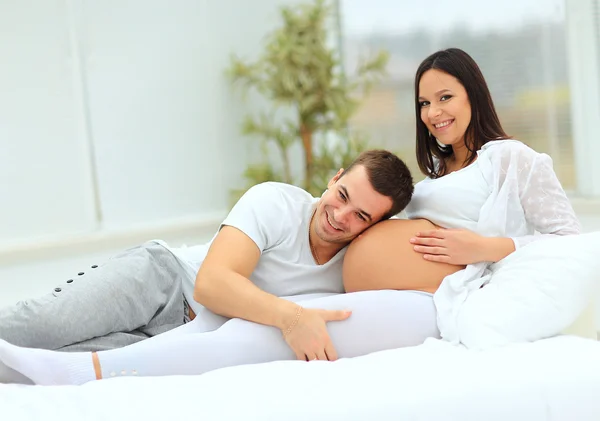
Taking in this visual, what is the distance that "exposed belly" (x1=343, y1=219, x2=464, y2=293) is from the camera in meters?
1.97

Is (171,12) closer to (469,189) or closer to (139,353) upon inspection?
(469,189)

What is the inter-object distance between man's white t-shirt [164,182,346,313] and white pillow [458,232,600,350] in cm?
44

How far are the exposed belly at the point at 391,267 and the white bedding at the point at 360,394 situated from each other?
0.44m

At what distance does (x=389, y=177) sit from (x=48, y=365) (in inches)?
37.3

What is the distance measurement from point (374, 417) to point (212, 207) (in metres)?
3.45

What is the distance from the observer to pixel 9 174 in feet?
12.5

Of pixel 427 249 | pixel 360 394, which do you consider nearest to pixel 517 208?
pixel 427 249

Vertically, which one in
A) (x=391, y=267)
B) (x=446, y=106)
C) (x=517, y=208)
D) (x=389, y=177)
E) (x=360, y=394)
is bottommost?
(x=360, y=394)

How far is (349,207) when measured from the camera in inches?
78.0

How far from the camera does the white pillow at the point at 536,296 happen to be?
1680 millimetres

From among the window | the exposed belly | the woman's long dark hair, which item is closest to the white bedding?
the exposed belly

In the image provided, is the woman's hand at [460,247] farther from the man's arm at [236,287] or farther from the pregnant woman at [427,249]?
the man's arm at [236,287]

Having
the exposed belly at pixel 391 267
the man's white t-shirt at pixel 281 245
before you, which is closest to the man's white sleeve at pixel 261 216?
the man's white t-shirt at pixel 281 245

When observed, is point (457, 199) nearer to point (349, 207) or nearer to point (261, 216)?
point (349, 207)
